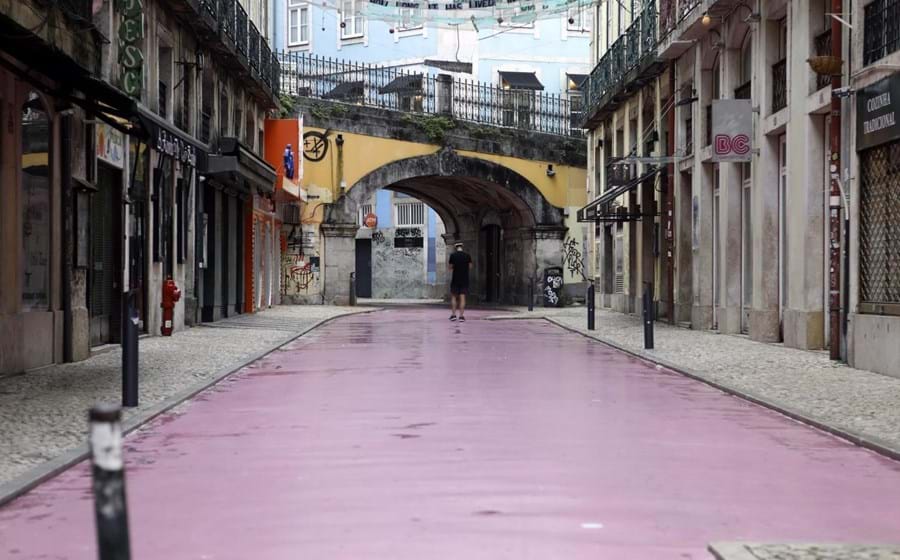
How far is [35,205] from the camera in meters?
14.6

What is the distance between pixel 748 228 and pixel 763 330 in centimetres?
304

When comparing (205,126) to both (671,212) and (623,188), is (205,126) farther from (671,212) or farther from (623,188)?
(623,188)

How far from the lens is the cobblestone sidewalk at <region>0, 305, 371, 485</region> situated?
8391 millimetres

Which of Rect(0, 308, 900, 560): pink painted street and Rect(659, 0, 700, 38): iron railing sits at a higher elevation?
Rect(659, 0, 700, 38): iron railing

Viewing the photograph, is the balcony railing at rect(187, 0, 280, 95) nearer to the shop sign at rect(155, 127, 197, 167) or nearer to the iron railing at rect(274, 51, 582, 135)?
the shop sign at rect(155, 127, 197, 167)

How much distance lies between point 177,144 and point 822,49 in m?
10.8

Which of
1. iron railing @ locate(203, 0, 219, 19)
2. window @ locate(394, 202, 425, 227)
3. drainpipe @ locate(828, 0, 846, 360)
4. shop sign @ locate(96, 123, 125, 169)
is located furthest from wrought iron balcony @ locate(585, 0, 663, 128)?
window @ locate(394, 202, 425, 227)

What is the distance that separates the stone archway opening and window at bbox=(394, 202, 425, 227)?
7.69 m

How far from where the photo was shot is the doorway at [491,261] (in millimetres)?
47875

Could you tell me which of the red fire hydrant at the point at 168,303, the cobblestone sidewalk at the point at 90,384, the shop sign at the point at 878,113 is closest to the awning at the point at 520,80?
the cobblestone sidewalk at the point at 90,384

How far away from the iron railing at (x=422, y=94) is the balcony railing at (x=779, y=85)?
19512mm

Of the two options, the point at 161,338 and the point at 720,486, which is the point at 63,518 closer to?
the point at 720,486

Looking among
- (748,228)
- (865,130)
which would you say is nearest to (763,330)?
(748,228)

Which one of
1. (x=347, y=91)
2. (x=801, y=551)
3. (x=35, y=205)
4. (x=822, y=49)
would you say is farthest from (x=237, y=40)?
(x=801, y=551)
